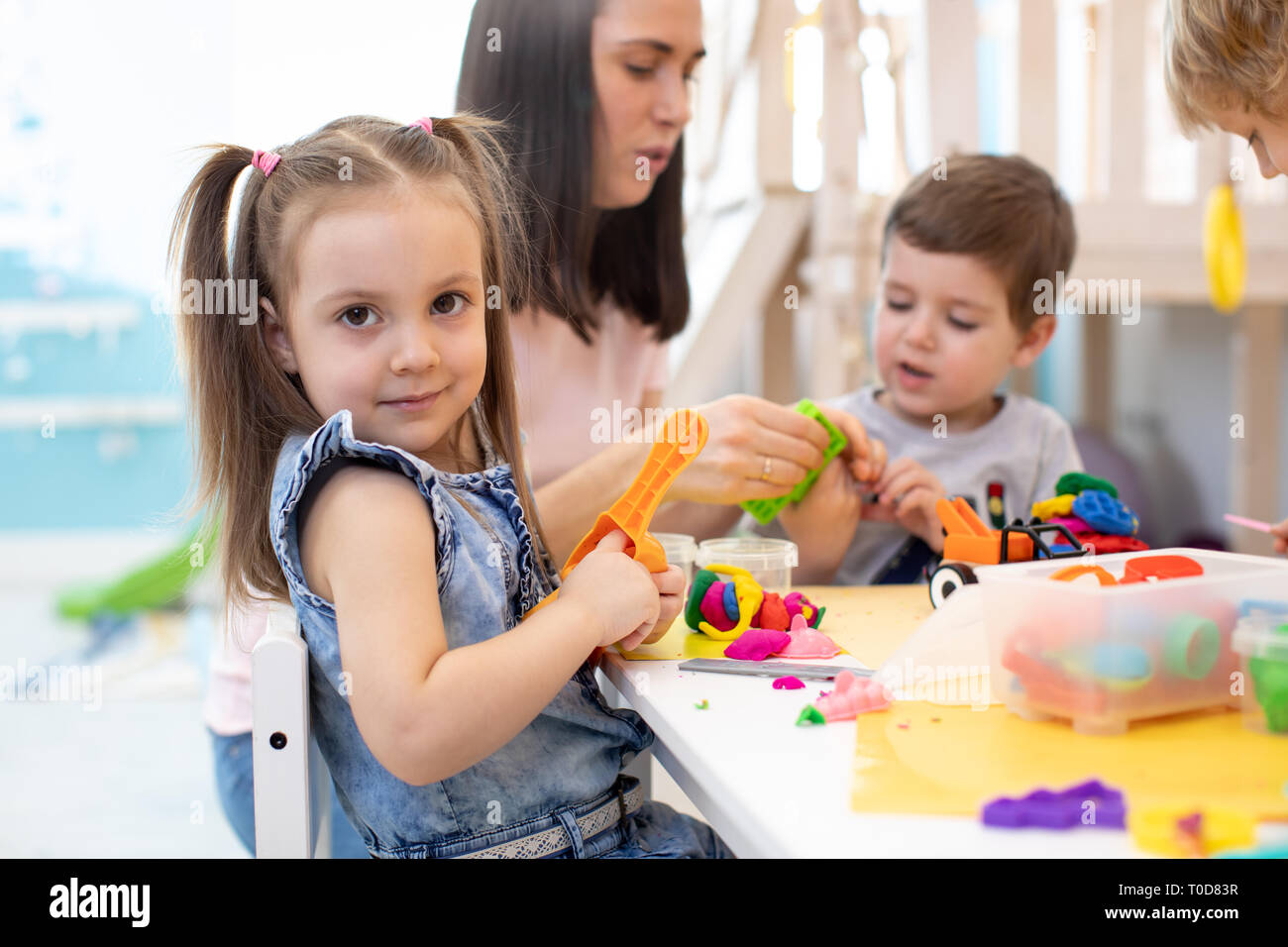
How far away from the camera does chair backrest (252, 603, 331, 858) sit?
0.63 metres

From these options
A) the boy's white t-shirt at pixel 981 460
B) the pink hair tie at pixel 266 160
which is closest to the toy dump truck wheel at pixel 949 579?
the boy's white t-shirt at pixel 981 460

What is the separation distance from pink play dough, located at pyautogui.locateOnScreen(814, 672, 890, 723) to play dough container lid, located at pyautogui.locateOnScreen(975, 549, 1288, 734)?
63 millimetres

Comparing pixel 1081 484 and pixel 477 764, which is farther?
pixel 1081 484

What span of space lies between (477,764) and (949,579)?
1.21 ft

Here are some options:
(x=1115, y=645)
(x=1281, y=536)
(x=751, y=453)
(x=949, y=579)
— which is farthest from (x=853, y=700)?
(x=1281, y=536)

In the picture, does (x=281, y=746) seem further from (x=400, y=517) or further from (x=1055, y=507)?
(x=1055, y=507)

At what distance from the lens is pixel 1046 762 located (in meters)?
0.51

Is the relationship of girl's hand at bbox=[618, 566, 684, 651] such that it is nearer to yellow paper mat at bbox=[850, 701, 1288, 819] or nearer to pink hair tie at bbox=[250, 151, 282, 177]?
yellow paper mat at bbox=[850, 701, 1288, 819]

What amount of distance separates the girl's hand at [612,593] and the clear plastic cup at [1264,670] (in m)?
0.34

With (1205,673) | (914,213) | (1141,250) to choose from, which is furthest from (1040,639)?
(1141,250)

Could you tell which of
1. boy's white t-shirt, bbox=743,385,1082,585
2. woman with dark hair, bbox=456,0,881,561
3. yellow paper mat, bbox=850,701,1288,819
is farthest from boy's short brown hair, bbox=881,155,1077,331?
yellow paper mat, bbox=850,701,1288,819

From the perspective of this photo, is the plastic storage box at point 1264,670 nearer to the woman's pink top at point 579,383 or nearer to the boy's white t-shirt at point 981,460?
the boy's white t-shirt at point 981,460
